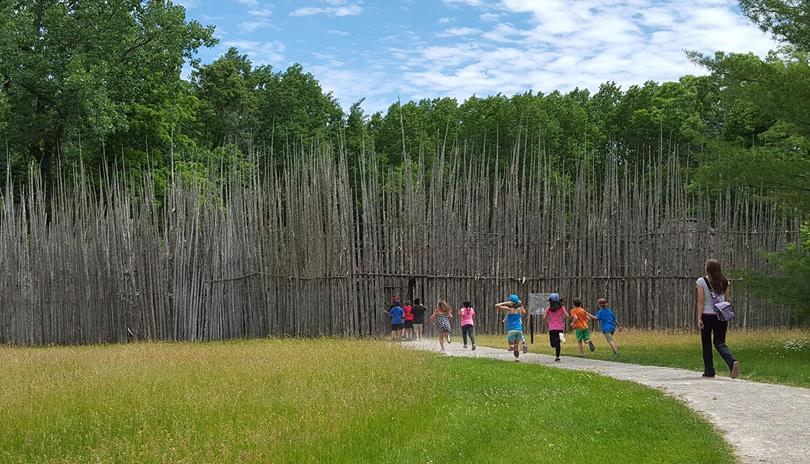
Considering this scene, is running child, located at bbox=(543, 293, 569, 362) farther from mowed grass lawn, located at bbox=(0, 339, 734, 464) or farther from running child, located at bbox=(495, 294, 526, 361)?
mowed grass lawn, located at bbox=(0, 339, 734, 464)

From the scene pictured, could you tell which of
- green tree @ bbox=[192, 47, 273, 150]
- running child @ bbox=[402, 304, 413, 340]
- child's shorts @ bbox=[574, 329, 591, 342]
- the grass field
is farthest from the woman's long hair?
green tree @ bbox=[192, 47, 273, 150]

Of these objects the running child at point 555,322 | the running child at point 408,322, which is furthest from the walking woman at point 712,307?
the running child at point 408,322

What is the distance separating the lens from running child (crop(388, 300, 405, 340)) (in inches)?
776

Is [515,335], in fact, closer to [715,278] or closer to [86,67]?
[715,278]

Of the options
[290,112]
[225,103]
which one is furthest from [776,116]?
[225,103]

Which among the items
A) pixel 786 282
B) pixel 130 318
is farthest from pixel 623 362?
pixel 130 318

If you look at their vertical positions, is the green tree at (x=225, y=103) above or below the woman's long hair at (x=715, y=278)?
above

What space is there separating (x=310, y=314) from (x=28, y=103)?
11828mm

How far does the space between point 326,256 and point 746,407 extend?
13.9 meters

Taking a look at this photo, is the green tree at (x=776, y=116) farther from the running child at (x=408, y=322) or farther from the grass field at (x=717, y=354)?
the running child at (x=408, y=322)

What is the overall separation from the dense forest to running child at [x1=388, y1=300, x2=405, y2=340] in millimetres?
3336

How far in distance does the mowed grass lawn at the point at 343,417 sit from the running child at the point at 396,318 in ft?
25.5

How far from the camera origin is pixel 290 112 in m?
38.4

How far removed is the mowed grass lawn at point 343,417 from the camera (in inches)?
258
